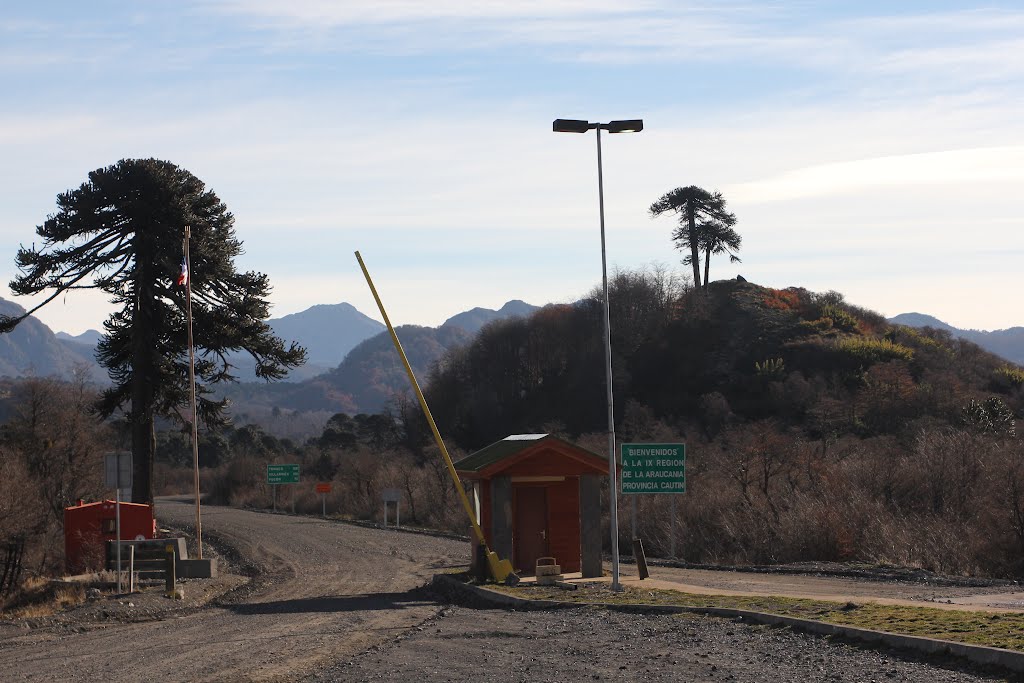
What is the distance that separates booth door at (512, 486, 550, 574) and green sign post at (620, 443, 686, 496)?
3.06 metres

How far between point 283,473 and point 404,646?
4561cm

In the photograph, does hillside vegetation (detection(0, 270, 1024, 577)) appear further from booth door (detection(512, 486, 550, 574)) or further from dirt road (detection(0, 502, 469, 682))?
dirt road (detection(0, 502, 469, 682))

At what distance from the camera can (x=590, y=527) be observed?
87.4ft

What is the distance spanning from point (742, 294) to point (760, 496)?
68739mm

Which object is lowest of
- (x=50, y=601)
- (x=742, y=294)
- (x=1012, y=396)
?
(x=50, y=601)

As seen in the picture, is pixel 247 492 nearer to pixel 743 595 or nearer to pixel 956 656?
pixel 743 595

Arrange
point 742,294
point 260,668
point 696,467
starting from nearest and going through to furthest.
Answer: point 260,668 → point 696,467 → point 742,294

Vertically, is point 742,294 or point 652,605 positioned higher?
point 742,294

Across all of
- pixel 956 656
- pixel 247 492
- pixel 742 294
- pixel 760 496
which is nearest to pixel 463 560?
pixel 760 496

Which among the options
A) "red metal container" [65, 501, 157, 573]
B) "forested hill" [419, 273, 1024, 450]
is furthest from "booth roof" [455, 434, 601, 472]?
"forested hill" [419, 273, 1024, 450]

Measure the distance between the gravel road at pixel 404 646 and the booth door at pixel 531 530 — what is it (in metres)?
2.60

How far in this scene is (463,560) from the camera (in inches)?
1388

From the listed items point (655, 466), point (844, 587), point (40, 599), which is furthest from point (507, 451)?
point (40, 599)

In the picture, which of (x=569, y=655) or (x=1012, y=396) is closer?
(x=569, y=655)
